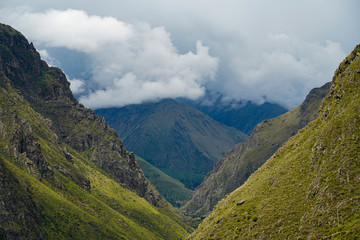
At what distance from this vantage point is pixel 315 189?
103375mm

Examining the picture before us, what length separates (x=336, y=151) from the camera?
10838cm

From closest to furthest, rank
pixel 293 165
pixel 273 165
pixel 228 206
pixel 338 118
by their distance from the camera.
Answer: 1. pixel 338 118
2. pixel 293 165
3. pixel 228 206
4. pixel 273 165

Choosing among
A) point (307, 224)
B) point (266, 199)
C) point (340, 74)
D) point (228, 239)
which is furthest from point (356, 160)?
point (340, 74)

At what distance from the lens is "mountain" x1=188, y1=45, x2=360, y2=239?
3629 inches

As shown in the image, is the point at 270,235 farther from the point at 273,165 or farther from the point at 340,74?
the point at 340,74

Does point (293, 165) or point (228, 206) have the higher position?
point (293, 165)

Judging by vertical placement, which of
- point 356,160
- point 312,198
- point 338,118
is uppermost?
point 338,118

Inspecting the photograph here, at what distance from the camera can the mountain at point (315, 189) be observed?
92188mm

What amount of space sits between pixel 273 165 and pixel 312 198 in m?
47.6

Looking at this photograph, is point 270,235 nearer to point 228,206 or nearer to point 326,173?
point 326,173

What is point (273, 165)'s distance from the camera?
149875 mm

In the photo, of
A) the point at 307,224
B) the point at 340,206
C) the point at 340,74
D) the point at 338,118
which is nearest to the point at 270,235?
the point at 307,224

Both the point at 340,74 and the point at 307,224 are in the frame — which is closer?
the point at 307,224

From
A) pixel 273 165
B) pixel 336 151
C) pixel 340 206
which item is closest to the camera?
pixel 340 206
